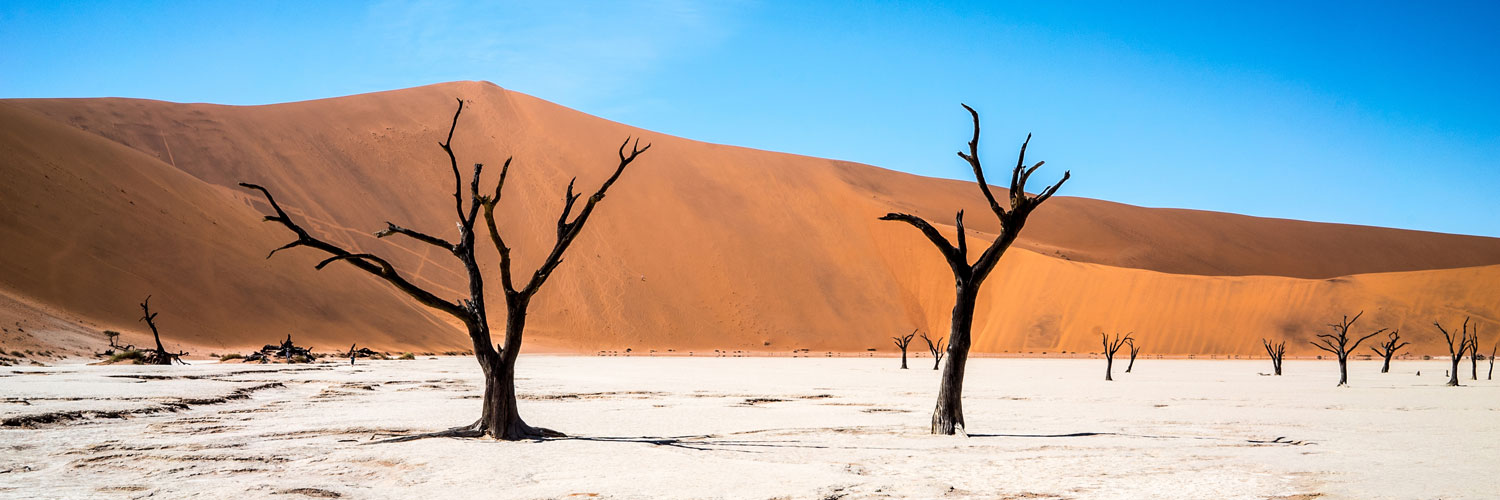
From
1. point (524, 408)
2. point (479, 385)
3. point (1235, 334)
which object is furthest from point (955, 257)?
point (1235, 334)

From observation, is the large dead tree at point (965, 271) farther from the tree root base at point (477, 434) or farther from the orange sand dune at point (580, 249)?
the orange sand dune at point (580, 249)

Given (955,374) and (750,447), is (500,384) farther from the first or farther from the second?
(955,374)

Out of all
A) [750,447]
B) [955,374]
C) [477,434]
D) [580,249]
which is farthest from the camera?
[580,249]

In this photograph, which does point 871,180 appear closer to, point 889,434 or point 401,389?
point 401,389

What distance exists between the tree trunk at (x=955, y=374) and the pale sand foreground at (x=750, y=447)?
0.47m

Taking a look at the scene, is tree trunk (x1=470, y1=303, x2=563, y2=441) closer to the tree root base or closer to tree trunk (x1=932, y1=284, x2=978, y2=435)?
the tree root base

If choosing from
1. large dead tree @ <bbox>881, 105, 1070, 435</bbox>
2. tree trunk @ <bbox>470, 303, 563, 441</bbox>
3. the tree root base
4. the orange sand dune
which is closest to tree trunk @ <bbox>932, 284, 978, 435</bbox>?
large dead tree @ <bbox>881, 105, 1070, 435</bbox>

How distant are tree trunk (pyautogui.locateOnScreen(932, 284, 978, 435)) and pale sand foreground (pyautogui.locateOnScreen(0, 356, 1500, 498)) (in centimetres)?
47

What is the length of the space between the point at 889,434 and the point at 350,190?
65137mm

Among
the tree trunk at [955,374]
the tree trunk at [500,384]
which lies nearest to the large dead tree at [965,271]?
the tree trunk at [955,374]

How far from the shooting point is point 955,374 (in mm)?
12633

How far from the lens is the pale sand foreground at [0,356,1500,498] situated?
321 inches

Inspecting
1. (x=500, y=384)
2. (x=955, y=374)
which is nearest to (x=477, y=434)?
(x=500, y=384)

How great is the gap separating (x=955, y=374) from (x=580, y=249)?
201 ft
